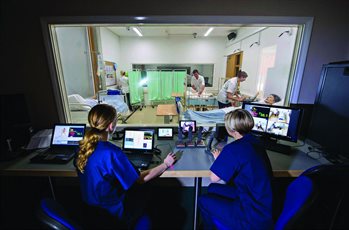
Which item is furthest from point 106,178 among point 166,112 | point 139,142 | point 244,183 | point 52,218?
point 166,112

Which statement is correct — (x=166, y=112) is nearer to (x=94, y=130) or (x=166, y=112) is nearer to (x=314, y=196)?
(x=94, y=130)

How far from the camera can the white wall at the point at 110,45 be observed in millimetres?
4730

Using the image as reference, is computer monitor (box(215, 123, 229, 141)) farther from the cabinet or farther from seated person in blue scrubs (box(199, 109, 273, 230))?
the cabinet

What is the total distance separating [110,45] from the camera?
17.2ft

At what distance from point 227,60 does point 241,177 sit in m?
5.85

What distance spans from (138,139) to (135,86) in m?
3.90

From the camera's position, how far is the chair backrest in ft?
2.38

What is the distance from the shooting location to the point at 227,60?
6.00m

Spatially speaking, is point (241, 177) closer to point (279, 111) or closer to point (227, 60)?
point (279, 111)

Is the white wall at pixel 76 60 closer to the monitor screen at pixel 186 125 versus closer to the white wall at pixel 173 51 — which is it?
the white wall at pixel 173 51

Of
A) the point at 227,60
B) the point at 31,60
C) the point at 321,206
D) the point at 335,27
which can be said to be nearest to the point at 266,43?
the point at 335,27

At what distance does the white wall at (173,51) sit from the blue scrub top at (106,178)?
238 inches

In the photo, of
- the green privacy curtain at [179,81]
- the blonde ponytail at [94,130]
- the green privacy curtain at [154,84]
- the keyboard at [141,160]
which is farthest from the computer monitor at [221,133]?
the green privacy curtain at [154,84]

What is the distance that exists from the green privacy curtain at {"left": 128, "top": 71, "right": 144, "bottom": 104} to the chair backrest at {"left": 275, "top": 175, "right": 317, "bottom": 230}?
4793 mm
